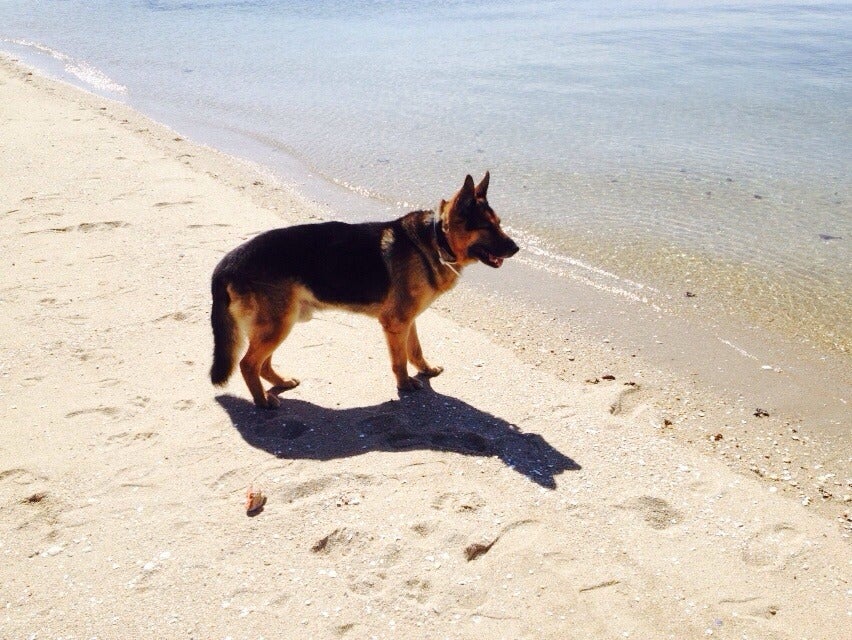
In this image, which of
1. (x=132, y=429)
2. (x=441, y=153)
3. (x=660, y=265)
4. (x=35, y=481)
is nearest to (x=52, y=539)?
(x=35, y=481)

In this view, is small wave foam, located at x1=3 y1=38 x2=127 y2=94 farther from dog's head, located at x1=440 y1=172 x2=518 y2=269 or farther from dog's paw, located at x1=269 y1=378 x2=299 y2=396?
dog's head, located at x1=440 y1=172 x2=518 y2=269

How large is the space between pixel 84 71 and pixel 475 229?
19.9m

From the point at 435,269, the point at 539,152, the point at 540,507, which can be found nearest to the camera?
the point at 540,507

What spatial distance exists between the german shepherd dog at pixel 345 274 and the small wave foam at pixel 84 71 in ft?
51.8

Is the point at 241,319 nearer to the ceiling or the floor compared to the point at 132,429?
nearer to the ceiling

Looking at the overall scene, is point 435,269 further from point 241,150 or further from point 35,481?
point 241,150

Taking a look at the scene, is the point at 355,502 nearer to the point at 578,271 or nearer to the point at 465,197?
the point at 465,197

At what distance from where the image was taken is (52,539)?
4.44 meters

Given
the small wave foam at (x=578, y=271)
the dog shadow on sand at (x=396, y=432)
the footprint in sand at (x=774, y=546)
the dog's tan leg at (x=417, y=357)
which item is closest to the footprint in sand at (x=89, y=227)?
the dog shadow on sand at (x=396, y=432)

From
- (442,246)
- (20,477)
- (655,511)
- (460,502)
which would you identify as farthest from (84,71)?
(655,511)

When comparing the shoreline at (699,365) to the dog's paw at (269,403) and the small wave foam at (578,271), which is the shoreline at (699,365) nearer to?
the small wave foam at (578,271)

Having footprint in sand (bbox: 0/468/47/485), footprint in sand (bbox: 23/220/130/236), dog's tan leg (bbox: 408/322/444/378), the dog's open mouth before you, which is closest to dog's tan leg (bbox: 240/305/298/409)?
dog's tan leg (bbox: 408/322/444/378)

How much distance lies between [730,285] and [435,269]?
4.41 meters

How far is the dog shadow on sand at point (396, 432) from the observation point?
5.40m
